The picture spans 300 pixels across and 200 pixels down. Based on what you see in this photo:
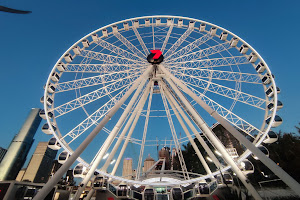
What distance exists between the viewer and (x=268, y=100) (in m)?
16.2

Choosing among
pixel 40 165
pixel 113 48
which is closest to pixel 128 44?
pixel 113 48

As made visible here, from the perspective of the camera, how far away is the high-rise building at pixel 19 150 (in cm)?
11862

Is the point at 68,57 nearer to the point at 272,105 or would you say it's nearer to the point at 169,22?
the point at 169,22

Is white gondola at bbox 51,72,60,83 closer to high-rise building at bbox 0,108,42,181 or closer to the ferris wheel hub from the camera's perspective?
the ferris wheel hub

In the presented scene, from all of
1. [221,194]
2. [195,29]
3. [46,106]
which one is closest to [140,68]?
[195,29]

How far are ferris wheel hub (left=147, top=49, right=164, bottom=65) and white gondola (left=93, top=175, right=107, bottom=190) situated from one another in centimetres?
1362

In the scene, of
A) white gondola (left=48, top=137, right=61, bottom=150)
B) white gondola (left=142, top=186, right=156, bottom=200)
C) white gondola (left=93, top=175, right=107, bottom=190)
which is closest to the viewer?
white gondola (left=48, top=137, right=61, bottom=150)

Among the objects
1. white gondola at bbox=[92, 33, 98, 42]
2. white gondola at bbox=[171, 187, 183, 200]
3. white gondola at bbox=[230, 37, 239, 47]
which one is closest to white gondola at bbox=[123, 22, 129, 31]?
white gondola at bbox=[92, 33, 98, 42]

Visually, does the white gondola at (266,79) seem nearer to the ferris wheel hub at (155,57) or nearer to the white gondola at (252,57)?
the white gondola at (252,57)

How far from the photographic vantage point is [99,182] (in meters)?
17.7

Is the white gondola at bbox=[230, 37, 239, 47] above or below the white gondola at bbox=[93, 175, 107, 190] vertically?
above

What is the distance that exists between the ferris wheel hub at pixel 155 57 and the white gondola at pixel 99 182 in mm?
13624

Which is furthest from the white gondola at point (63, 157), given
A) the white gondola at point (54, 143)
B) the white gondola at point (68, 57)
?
the white gondola at point (68, 57)

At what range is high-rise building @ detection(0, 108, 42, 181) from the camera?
119 meters
